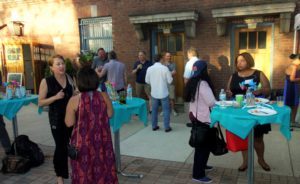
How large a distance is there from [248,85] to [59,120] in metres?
2.50

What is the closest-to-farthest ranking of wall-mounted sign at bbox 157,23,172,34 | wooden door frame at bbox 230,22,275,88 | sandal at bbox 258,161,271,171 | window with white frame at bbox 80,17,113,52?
sandal at bbox 258,161,271,171
wooden door frame at bbox 230,22,275,88
wall-mounted sign at bbox 157,23,172,34
window with white frame at bbox 80,17,113,52

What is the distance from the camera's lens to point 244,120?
302cm

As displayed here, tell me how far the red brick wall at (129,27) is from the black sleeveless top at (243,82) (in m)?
3.76

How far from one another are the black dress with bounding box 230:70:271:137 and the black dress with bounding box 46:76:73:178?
2285mm

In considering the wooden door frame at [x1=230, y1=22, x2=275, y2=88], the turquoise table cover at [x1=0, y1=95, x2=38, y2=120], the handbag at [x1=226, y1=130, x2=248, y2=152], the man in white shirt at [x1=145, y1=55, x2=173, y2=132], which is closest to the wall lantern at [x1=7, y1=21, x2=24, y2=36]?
the man in white shirt at [x1=145, y1=55, x2=173, y2=132]

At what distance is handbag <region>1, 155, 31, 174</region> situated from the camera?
4.23m

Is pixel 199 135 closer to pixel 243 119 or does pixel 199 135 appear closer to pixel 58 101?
pixel 243 119

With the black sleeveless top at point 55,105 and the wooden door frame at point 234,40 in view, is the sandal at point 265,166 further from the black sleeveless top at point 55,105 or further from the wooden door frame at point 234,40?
the wooden door frame at point 234,40

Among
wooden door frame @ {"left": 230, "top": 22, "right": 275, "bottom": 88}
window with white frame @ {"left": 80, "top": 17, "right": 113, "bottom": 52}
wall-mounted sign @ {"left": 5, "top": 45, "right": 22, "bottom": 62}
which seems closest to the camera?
wooden door frame @ {"left": 230, "top": 22, "right": 275, "bottom": 88}

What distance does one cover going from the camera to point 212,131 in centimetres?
370

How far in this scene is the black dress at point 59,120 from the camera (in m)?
3.50

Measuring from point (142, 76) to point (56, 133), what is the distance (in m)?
4.31

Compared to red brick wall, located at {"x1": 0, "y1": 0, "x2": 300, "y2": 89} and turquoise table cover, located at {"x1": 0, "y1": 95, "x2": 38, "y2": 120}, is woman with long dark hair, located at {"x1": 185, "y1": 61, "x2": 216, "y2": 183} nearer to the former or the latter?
turquoise table cover, located at {"x1": 0, "y1": 95, "x2": 38, "y2": 120}

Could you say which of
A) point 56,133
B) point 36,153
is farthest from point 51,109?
point 36,153
